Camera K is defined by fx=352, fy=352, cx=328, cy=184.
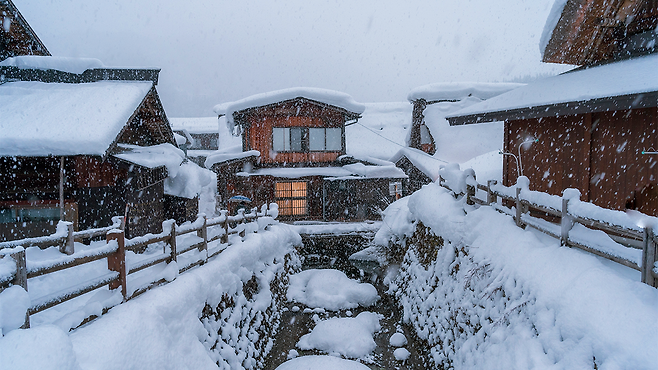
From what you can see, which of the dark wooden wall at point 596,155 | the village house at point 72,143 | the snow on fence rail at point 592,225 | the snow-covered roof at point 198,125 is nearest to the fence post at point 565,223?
the snow on fence rail at point 592,225

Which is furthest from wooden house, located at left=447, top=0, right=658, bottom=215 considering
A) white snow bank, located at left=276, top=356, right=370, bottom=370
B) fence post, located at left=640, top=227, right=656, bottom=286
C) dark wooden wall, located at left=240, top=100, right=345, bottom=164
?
dark wooden wall, located at left=240, top=100, right=345, bottom=164

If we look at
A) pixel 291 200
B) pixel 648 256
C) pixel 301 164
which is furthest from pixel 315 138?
pixel 648 256

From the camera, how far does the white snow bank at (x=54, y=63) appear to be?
1184 centimetres

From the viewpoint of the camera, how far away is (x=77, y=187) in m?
9.76

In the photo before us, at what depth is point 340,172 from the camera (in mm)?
18297

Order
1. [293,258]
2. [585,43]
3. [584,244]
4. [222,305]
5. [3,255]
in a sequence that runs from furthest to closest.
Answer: [293,258] < [585,43] < [222,305] < [584,244] < [3,255]

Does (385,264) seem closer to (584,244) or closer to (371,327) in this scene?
(371,327)

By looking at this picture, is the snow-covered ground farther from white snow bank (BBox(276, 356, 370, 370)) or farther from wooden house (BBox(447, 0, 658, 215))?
wooden house (BBox(447, 0, 658, 215))

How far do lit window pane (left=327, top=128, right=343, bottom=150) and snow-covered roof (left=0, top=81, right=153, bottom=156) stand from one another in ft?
31.7

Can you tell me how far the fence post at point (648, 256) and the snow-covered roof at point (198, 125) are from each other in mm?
38225

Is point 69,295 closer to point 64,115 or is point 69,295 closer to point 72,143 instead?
point 72,143

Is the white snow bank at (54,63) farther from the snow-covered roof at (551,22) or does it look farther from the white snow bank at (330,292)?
the snow-covered roof at (551,22)

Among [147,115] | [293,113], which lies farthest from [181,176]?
[293,113]

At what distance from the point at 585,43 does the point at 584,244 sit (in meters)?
5.81
